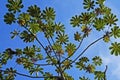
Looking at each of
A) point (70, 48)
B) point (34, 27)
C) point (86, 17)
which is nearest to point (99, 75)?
point (70, 48)

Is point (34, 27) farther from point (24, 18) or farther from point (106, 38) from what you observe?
point (106, 38)

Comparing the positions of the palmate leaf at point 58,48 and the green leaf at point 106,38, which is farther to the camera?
the palmate leaf at point 58,48

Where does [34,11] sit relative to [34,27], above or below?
above

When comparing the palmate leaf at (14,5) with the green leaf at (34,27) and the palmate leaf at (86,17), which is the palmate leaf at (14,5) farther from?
the palmate leaf at (86,17)

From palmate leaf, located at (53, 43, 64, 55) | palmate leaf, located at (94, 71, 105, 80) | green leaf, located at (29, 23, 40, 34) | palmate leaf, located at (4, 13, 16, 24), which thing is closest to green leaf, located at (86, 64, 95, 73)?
palmate leaf, located at (94, 71, 105, 80)

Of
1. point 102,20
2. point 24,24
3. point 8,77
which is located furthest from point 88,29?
point 8,77

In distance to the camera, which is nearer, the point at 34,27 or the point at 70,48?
the point at 34,27

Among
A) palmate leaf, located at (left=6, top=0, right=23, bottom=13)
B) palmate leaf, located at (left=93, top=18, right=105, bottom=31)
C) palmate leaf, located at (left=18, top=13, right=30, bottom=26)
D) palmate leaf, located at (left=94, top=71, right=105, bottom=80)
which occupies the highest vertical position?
palmate leaf, located at (left=6, top=0, right=23, bottom=13)

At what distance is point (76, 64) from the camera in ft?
37.1

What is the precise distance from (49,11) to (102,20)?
1.92 meters

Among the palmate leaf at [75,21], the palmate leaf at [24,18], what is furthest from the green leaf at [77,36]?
the palmate leaf at [24,18]

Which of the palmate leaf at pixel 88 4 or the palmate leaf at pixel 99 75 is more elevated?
the palmate leaf at pixel 88 4

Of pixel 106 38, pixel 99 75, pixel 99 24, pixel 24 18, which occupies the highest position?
pixel 24 18

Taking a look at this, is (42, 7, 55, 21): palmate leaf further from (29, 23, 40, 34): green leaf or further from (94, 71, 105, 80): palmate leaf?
(94, 71, 105, 80): palmate leaf
